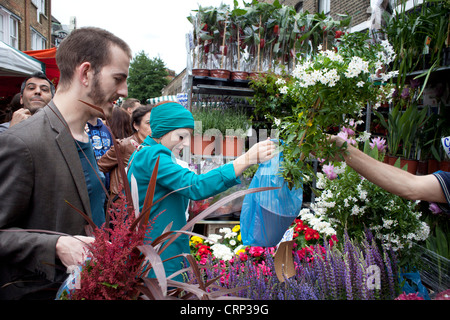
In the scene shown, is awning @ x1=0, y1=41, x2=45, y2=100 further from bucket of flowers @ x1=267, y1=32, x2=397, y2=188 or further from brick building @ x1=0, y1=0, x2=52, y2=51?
brick building @ x1=0, y1=0, x2=52, y2=51

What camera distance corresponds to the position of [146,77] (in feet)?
134

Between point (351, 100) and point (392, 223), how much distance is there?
0.68 meters

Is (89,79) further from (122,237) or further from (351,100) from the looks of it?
(351,100)

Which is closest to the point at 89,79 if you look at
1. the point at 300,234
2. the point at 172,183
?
the point at 172,183

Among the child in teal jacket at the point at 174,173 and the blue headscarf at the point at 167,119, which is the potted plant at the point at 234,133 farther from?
the blue headscarf at the point at 167,119

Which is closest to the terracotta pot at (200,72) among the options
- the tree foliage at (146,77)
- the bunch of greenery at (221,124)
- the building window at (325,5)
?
the bunch of greenery at (221,124)

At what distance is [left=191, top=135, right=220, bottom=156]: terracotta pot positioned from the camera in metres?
3.86

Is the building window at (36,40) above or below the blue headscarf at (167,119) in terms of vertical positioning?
above

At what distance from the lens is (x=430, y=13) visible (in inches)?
120

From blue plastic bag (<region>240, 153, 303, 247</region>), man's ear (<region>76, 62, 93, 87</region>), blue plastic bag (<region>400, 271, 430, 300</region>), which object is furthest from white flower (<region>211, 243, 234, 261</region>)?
man's ear (<region>76, 62, 93, 87</region>)

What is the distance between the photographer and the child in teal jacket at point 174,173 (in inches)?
66.8

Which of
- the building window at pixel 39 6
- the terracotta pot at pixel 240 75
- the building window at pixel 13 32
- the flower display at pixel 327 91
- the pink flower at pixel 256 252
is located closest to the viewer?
the flower display at pixel 327 91

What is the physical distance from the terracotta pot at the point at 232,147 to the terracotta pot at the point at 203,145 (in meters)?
0.15

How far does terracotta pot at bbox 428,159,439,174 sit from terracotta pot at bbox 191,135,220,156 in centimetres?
239
